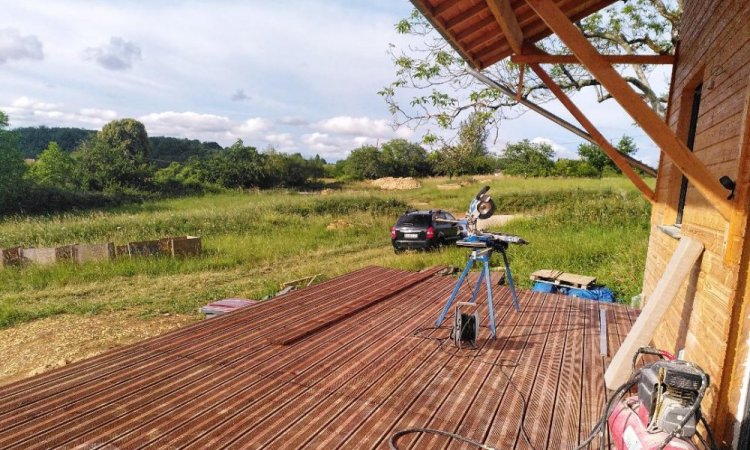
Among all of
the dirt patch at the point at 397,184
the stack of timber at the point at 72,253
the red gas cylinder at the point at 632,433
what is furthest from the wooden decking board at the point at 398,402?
the dirt patch at the point at 397,184

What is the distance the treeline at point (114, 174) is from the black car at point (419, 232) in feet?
93.8

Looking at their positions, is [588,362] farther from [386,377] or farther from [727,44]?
[727,44]

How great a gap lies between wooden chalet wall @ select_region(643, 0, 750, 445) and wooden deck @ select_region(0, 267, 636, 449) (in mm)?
810

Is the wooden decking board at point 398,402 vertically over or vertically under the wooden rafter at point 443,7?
under

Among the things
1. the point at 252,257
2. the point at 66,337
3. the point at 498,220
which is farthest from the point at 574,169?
the point at 66,337

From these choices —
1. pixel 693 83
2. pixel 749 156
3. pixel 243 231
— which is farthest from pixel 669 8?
pixel 243 231

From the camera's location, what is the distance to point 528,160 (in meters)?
46.1

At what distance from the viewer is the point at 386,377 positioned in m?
3.73

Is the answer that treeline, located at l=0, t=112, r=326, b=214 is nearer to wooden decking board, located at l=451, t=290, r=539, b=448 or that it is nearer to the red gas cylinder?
wooden decking board, located at l=451, t=290, r=539, b=448

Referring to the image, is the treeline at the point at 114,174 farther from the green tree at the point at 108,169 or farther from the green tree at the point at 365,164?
the green tree at the point at 365,164

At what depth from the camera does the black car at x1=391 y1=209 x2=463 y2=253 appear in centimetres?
1345

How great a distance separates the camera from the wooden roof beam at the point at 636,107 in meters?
2.67

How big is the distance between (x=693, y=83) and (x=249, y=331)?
17.2ft

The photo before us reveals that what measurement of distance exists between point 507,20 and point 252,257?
10.3 metres
